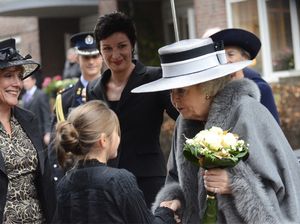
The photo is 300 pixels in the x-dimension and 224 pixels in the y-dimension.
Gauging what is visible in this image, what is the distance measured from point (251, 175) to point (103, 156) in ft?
2.38

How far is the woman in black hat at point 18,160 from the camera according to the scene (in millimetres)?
3838

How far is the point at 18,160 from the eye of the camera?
3883 mm

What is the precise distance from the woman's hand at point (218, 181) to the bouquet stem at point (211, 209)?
54mm

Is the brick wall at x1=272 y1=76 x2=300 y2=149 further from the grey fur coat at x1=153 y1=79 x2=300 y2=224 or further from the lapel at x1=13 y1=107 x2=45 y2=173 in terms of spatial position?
the grey fur coat at x1=153 y1=79 x2=300 y2=224

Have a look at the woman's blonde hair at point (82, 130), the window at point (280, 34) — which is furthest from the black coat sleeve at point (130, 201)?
the window at point (280, 34)

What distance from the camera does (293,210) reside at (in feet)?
9.91

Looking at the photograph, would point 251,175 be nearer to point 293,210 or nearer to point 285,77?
point 293,210

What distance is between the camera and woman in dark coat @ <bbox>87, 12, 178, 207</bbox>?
14.3 ft

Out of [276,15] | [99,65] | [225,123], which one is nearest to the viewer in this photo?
[225,123]

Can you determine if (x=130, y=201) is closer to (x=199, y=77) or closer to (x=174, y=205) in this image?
(x=174, y=205)

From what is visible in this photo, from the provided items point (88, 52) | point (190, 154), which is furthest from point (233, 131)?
point (88, 52)

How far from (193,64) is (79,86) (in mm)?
2528

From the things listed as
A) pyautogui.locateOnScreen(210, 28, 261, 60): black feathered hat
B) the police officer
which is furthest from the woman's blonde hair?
the police officer

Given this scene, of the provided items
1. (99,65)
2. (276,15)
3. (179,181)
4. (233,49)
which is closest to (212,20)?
Result: (276,15)
